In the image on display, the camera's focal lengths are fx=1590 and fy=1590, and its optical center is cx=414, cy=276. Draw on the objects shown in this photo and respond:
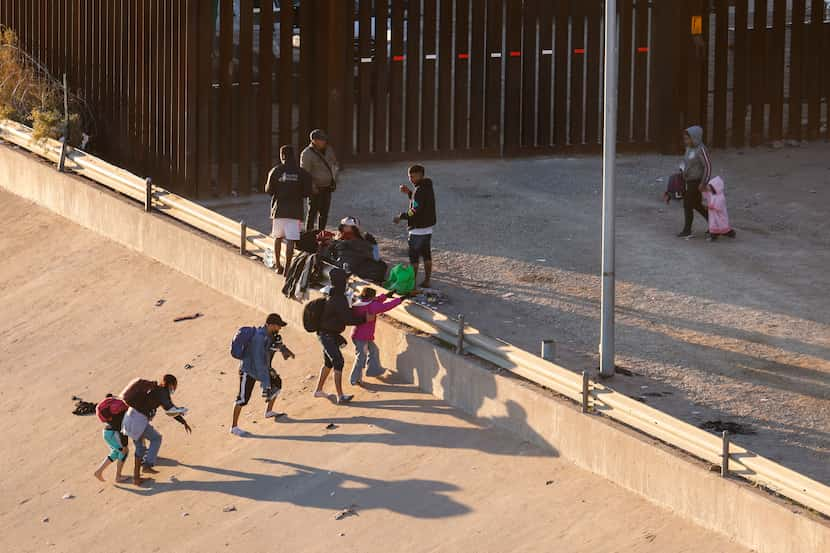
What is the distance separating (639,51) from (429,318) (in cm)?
1169

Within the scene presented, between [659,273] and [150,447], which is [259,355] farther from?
[659,273]

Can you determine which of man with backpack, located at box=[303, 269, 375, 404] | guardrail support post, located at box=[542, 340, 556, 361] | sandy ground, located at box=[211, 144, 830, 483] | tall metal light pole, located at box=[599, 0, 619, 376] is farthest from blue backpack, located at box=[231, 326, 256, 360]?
tall metal light pole, located at box=[599, 0, 619, 376]

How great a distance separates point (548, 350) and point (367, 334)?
213 centimetres

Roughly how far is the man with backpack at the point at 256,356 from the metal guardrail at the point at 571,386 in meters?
1.56

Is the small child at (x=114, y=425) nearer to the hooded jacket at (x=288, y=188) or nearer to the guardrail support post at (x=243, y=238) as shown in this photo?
the hooded jacket at (x=288, y=188)

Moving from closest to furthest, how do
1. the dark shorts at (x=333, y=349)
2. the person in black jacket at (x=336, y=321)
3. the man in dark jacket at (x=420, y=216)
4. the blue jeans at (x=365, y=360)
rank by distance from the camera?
the person in black jacket at (x=336, y=321)
the dark shorts at (x=333, y=349)
the blue jeans at (x=365, y=360)
the man in dark jacket at (x=420, y=216)

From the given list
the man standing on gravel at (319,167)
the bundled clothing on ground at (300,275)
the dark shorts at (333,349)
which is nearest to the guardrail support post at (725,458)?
the dark shorts at (333,349)

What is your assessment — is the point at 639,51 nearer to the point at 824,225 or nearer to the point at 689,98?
the point at 689,98

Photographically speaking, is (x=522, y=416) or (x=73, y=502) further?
(x=73, y=502)

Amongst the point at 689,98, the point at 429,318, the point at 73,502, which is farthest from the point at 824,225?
the point at 73,502

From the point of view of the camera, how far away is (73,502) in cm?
1609

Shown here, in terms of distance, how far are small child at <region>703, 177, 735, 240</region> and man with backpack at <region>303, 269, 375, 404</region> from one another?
20.6 feet

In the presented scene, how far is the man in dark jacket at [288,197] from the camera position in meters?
18.4

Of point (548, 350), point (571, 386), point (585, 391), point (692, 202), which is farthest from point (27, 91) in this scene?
point (585, 391)
